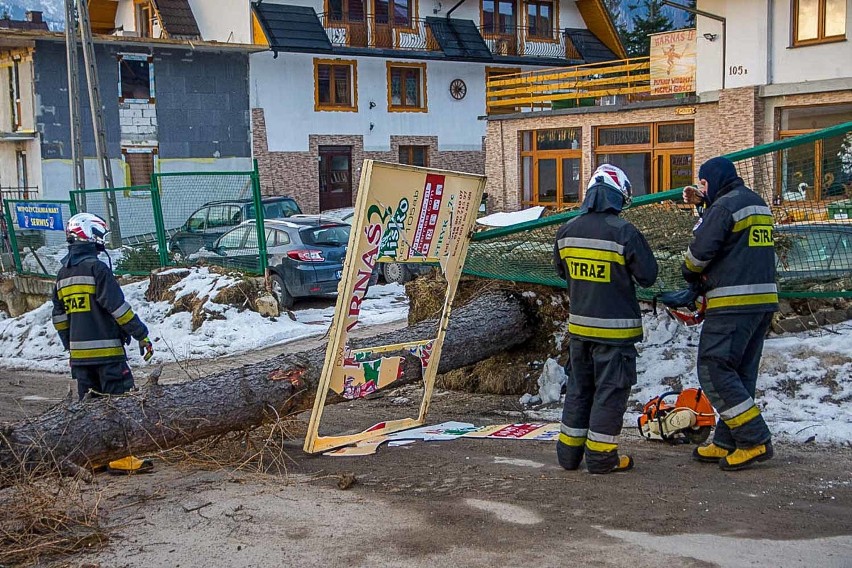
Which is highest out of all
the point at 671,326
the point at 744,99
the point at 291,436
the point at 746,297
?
the point at 744,99

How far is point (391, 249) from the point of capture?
6480 mm

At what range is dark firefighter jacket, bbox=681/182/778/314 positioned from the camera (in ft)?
18.5

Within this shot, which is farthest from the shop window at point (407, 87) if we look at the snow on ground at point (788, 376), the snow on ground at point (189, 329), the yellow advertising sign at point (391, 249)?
the yellow advertising sign at point (391, 249)

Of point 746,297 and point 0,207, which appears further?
point 0,207

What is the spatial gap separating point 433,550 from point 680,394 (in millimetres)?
2545

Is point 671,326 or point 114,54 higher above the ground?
point 114,54

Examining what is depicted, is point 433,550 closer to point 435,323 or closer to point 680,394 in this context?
point 680,394

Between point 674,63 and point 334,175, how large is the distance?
12457 mm

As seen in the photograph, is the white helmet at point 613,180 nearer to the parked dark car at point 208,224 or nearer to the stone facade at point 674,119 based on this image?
the parked dark car at point 208,224

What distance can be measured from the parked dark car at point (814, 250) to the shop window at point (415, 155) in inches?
1136

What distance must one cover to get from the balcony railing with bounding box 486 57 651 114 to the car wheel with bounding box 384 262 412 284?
1290 cm

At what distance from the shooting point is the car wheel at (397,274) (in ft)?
57.2

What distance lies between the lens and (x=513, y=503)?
207 inches

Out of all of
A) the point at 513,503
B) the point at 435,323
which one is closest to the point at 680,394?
the point at 513,503
